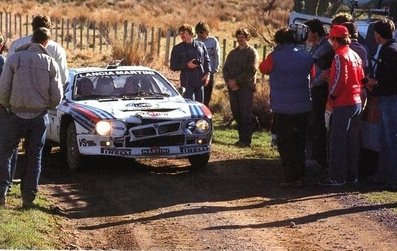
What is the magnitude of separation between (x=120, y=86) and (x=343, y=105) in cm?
339

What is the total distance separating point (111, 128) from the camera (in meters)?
11.2

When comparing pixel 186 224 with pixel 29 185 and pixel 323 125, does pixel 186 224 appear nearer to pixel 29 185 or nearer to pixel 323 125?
pixel 29 185

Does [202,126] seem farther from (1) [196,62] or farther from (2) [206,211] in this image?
(1) [196,62]

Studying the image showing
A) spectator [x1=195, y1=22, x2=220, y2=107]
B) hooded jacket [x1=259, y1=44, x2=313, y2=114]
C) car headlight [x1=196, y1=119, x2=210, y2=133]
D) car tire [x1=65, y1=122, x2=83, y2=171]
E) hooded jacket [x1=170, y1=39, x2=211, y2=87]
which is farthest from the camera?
spectator [x1=195, y1=22, x2=220, y2=107]

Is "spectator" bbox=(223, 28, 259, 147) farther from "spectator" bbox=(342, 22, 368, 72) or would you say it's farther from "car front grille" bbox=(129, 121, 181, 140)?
"spectator" bbox=(342, 22, 368, 72)

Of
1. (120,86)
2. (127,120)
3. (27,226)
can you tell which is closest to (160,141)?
(127,120)

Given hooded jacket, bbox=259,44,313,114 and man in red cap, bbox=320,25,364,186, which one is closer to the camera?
man in red cap, bbox=320,25,364,186

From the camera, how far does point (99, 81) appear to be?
1251cm

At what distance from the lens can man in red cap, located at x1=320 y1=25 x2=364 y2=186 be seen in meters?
10.4

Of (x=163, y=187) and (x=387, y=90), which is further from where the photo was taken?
(x=163, y=187)

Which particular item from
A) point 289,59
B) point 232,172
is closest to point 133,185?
point 232,172

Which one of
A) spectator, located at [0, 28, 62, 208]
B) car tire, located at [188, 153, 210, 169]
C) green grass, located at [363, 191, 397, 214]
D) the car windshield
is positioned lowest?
car tire, located at [188, 153, 210, 169]

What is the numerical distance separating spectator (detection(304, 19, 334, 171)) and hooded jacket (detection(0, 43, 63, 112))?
11.5 ft

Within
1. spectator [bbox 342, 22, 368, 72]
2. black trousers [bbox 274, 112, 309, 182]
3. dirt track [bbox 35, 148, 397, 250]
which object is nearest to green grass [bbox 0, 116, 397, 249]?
dirt track [bbox 35, 148, 397, 250]
